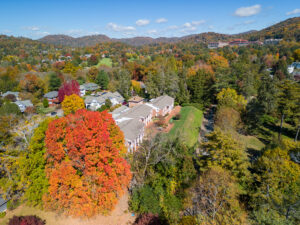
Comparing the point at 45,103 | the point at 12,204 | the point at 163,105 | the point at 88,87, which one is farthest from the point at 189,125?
the point at 88,87

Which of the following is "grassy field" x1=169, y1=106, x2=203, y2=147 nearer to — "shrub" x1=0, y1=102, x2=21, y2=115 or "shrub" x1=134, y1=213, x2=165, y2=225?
"shrub" x1=134, y1=213, x2=165, y2=225

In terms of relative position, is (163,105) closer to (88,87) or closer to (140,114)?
(140,114)

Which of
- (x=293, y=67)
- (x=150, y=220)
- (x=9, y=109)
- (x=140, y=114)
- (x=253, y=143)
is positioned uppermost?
(x=293, y=67)

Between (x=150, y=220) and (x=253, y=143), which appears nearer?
(x=150, y=220)

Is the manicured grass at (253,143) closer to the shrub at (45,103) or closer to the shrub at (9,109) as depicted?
the shrub at (9,109)

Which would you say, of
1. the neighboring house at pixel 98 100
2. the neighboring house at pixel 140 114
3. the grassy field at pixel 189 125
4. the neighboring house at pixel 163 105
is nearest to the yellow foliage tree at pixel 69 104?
the neighboring house at pixel 98 100

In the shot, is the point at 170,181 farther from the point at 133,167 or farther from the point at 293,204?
the point at 293,204
